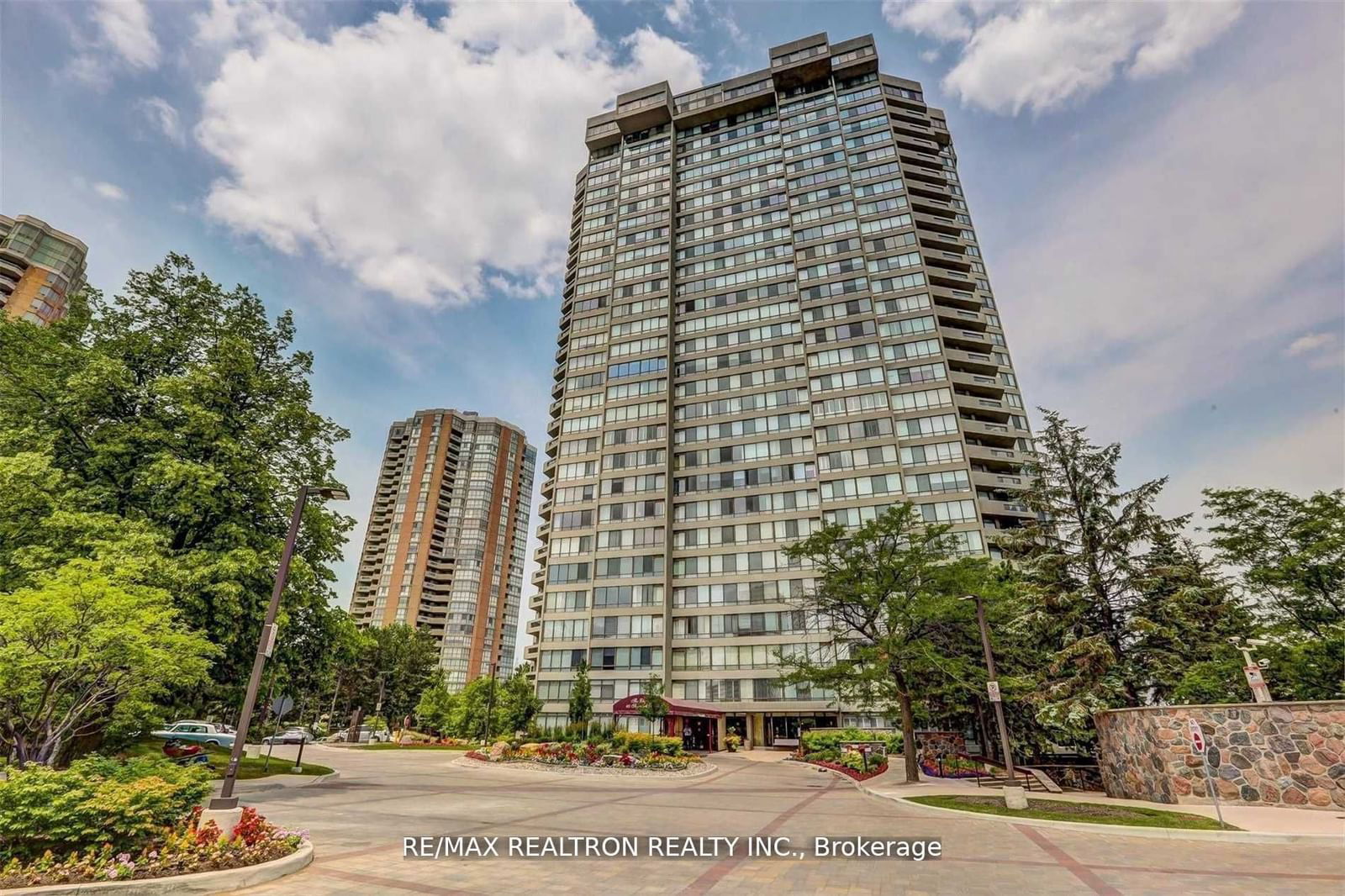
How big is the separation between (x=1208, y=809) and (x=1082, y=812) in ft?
10.4

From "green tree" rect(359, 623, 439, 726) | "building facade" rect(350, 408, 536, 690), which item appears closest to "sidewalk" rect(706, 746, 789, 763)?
"green tree" rect(359, 623, 439, 726)

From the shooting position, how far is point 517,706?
48.5 meters

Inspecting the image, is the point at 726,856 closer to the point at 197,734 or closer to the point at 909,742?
the point at 909,742

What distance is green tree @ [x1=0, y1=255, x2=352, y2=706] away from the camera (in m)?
18.0

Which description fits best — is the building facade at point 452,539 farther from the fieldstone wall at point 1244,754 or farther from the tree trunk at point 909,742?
the fieldstone wall at point 1244,754

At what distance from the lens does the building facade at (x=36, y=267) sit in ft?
241

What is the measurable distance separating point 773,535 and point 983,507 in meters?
18.3

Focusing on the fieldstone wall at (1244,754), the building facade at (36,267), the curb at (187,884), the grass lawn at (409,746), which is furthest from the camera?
the building facade at (36,267)

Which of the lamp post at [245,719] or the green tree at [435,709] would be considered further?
the green tree at [435,709]

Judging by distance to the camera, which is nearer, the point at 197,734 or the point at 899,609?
the point at 899,609

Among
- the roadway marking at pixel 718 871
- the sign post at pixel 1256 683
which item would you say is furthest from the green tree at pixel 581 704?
the sign post at pixel 1256 683

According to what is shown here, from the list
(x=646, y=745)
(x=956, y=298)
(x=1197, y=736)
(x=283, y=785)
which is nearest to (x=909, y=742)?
(x=1197, y=736)

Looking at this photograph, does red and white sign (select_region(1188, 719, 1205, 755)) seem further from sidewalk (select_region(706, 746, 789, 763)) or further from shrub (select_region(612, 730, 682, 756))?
sidewalk (select_region(706, 746, 789, 763))

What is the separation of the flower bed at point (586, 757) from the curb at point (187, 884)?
21.8 m
